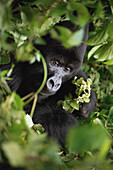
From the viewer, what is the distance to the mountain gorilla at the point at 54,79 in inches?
44.7

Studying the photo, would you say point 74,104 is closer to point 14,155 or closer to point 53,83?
point 53,83

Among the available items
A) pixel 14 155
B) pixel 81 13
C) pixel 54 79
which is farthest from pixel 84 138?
pixel 54 79

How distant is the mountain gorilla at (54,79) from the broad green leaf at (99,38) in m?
0.04

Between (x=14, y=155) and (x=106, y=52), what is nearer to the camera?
(x=14, y=155)

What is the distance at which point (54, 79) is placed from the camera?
1.12 meters

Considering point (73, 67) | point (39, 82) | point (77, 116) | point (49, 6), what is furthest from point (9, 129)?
point (77, 116)

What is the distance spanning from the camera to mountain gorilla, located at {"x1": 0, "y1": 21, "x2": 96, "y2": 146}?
3.72 feet

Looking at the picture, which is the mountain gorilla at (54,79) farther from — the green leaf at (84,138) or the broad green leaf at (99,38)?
the green leaf at (84,138)

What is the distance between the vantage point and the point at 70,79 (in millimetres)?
1320

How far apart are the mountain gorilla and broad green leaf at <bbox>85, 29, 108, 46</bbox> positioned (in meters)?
0.04

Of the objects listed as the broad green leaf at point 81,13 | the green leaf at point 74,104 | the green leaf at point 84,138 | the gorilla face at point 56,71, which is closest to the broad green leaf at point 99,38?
the gorilla face at point 56,71

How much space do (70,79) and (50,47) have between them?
0.84 ft

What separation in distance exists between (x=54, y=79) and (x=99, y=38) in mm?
303

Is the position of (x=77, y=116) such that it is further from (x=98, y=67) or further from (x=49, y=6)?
(x=49, y=6)
